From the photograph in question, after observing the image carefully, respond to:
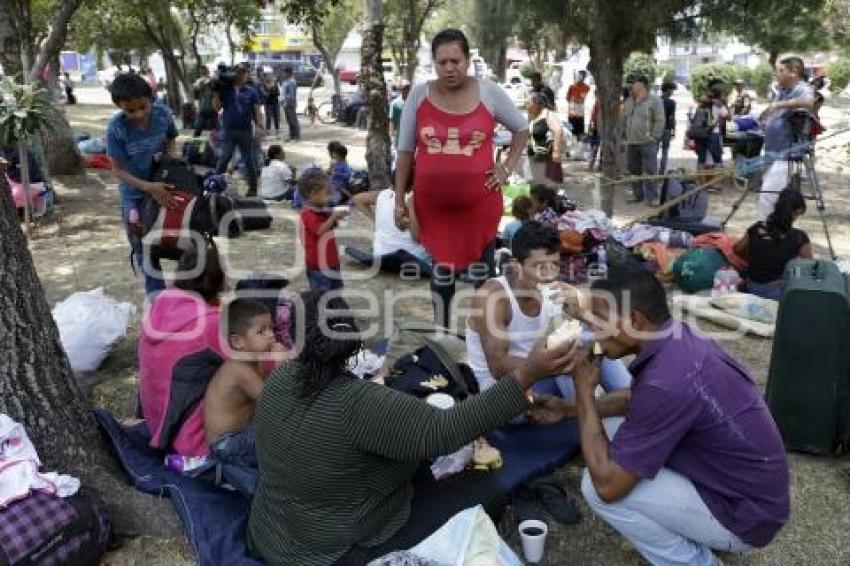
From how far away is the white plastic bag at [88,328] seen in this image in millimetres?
4531

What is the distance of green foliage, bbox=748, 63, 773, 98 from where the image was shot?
28562 millimetres

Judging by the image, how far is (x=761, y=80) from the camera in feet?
93.6

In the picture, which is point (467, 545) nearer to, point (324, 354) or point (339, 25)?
point (324, 354)

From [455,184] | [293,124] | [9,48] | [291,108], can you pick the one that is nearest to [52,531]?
[455,184]

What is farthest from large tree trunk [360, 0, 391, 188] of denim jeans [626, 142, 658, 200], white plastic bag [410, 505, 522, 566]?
white plastic bag [410, 505, 522, 566]

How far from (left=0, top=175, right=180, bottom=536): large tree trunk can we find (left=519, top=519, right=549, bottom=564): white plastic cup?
4.59ft

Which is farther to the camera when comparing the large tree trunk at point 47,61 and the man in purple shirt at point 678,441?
the large tree trunk at point 47,61

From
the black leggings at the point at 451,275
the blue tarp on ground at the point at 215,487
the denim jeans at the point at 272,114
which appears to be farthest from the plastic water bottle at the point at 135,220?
the denim jeans at the point at 272,114

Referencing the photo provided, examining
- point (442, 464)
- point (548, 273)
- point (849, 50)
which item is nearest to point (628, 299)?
point (548, 273)

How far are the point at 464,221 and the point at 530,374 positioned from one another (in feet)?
6.52

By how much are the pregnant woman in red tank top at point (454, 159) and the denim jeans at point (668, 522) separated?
180 centimetres

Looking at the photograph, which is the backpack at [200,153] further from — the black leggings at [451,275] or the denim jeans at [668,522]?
the denim jeans at [668,522]

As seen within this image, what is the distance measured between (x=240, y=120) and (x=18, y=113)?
3099mm

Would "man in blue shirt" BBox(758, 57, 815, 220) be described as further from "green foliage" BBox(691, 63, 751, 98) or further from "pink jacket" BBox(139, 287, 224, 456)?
"green foliage" BBox(691, 63, 751, 98)
